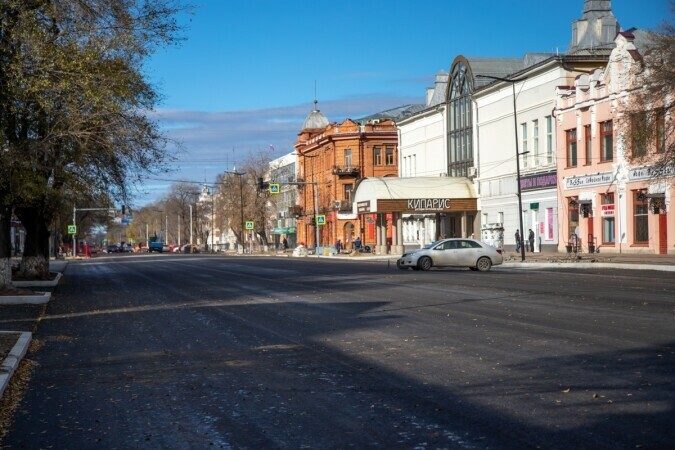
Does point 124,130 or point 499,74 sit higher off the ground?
point 499,74

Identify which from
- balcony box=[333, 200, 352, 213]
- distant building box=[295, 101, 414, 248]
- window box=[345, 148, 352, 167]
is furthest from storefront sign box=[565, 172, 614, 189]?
window box=[345, 148, 352, 167]

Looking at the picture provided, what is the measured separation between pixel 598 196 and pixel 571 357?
4122cm

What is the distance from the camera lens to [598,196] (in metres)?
50.3

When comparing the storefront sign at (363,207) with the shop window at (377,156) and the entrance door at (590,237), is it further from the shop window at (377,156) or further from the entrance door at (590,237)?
the shop window at (377,156)

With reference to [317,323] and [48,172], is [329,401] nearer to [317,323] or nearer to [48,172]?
[317,323]

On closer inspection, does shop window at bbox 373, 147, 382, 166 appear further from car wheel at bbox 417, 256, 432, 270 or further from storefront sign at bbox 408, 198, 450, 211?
car wheel at bbox 417, 256, 432, 270

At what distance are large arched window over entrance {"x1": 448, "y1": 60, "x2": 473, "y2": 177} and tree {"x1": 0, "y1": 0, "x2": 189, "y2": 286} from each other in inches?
1582

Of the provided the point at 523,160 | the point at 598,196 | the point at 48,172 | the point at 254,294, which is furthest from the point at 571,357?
the point at 523,160

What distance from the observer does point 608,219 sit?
164ft

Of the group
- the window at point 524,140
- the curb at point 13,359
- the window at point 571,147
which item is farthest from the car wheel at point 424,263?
the curb at point 13,359

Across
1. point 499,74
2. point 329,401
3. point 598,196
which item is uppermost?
point 499,74

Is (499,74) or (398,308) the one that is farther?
(499,74)

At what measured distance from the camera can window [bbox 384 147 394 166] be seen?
311 ft

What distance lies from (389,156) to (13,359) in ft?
277
